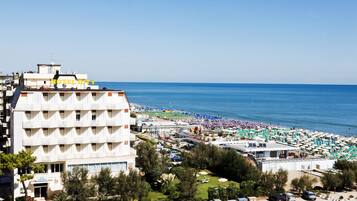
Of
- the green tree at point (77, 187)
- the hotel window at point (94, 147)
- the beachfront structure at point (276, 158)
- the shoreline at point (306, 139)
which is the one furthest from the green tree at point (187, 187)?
the shoreline at point (306, 139)

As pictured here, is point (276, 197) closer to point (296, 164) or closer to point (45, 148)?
point (296, 164)

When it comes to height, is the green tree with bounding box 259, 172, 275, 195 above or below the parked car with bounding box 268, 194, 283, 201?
above

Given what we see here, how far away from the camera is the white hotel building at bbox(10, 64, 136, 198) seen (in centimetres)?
4200

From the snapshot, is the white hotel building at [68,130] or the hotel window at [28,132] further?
the hotel window at [28,132]

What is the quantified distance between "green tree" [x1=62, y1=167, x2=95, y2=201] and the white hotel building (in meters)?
5.36

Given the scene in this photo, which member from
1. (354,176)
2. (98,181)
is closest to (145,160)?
(98,181)

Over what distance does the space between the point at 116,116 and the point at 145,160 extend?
21.0 feet

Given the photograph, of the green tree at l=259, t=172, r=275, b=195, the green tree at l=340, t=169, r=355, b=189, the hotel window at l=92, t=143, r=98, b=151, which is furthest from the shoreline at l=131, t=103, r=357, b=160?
the hotel window at l=92, t=143, r=98, b=151

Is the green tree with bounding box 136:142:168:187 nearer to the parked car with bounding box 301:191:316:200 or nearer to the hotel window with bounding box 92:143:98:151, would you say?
the hotel window with bounding box 92:143:98:151

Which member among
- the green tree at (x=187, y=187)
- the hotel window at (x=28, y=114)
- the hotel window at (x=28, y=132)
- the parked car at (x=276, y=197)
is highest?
the hotel window at (x=28, y=114)

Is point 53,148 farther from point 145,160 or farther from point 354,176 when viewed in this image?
point 354,176

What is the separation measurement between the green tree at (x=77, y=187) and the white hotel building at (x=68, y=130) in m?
5.36

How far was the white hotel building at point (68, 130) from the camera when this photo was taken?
4200 cm

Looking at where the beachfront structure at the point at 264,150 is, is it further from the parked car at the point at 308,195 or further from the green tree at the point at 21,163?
the green tree at the point at 21,163
